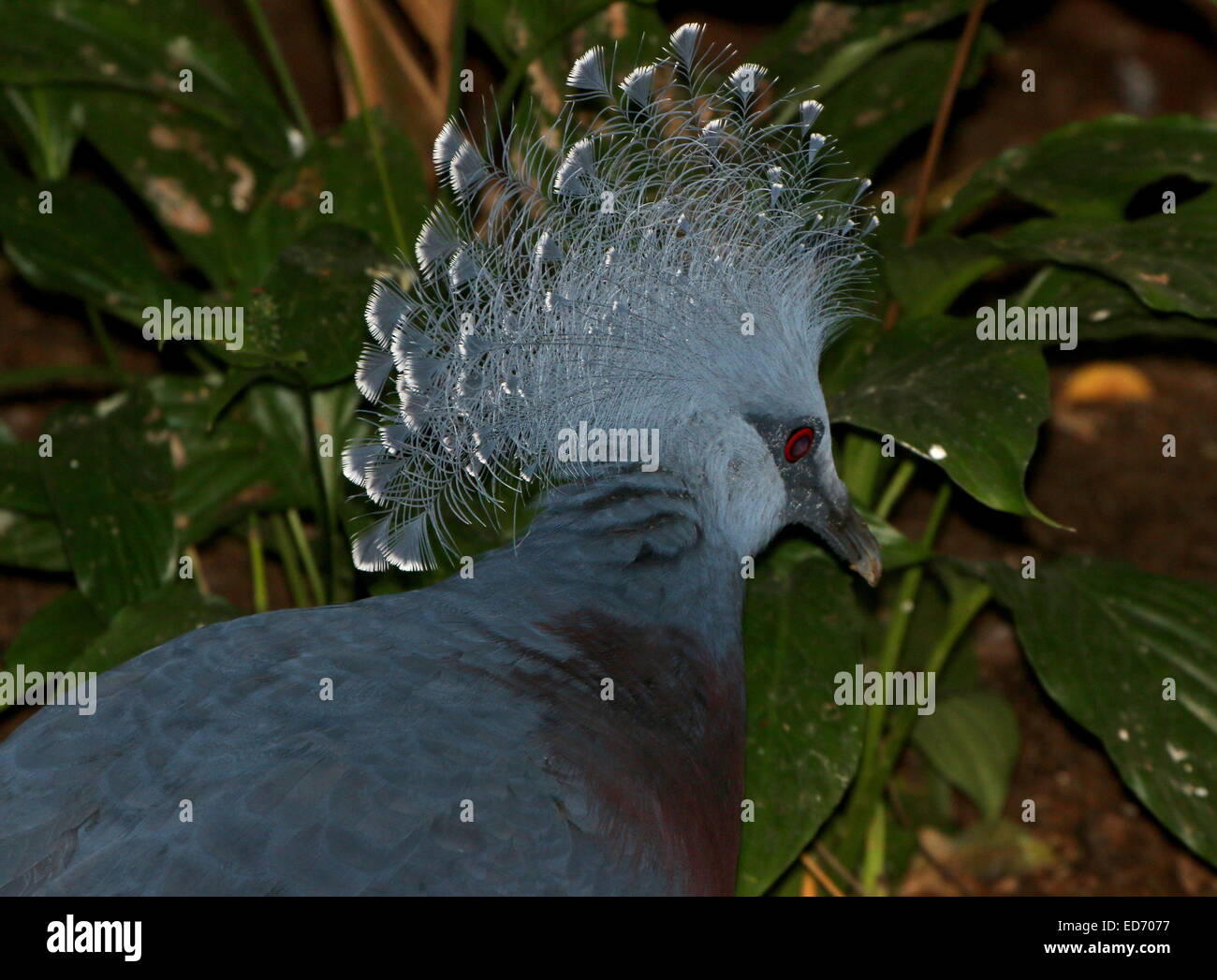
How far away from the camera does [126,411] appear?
2738 mm

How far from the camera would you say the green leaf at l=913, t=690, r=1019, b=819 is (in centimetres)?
304

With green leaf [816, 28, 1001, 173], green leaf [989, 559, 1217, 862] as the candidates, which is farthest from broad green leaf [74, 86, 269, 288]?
green leaf [989, 559, 1217, 862]

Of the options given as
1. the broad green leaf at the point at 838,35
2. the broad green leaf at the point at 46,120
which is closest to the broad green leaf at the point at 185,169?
the broad green leaf at the point at 46,120

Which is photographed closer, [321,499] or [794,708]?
[794,708]

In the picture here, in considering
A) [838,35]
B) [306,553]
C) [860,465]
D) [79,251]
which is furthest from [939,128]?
Result: [79,251]

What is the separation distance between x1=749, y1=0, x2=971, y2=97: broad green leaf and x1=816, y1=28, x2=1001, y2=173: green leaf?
0.07 m

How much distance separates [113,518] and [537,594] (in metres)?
1.01

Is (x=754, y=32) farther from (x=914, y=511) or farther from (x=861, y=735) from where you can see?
(x=861, y=735)

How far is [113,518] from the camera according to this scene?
2.56 meters

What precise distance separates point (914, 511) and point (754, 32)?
1998 mm

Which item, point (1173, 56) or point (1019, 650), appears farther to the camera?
point (1173, 56)

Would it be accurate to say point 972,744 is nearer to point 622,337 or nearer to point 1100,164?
point 1100,164

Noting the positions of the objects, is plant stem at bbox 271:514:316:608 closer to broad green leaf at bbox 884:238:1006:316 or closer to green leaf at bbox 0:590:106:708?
green leaf at bbox 0:590:106:708

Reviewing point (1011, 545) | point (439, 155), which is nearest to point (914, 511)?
point (1011, 545)
